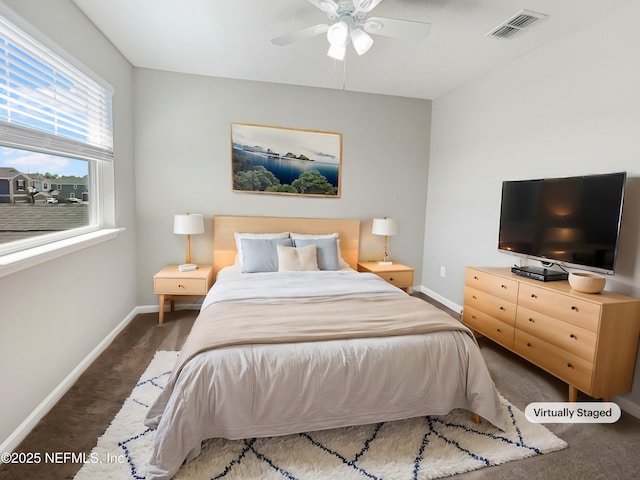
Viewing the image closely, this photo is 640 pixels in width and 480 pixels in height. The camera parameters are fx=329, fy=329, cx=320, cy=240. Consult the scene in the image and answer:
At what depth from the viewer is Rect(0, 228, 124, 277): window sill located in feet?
5.40

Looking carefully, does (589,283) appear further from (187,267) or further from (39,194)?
(39,194)

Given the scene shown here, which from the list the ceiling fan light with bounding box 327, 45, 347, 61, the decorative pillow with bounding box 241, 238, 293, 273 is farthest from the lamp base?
the ceiling fan light with bounding box 327, 45, 347, 61

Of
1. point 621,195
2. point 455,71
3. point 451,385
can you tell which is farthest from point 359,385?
point 455,71

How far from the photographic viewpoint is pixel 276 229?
3.94 metres

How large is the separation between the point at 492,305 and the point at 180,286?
293 centimetres

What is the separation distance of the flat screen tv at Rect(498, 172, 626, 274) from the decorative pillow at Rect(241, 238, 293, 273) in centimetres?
218

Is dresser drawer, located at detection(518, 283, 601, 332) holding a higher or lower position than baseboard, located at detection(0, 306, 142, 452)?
higher

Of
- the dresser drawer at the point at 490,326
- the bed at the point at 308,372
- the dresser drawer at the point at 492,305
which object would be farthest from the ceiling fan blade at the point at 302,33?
the dresser drawer at the point at 490,326

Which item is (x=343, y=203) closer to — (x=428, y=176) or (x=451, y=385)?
(x=428, y=176)

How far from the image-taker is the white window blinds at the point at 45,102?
174 cm

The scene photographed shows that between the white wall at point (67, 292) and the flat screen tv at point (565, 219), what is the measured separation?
349 cm

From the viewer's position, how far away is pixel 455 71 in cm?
337

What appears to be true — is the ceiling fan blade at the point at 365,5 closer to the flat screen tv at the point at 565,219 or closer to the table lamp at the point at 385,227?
the flat screen tv at the point at 565,219

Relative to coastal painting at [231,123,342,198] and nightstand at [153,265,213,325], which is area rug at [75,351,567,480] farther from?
coastal painting at [231,123,342,198]
